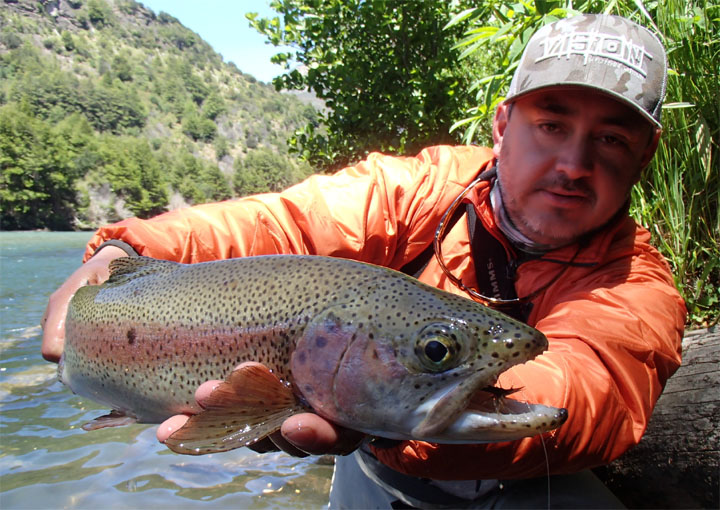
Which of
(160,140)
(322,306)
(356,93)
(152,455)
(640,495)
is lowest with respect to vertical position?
(152,455)

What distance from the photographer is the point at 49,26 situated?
16788cm

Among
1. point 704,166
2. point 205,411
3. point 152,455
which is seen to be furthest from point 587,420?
point 152,455

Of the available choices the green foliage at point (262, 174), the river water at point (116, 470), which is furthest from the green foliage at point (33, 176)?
the river water at point (116, 470)

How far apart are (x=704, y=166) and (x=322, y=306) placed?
2983 mm

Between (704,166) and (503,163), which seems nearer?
(503,163)

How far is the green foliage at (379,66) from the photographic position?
25.2 ft

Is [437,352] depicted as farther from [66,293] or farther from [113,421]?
[66,293]

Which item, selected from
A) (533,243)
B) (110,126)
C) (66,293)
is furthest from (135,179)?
(533,243)

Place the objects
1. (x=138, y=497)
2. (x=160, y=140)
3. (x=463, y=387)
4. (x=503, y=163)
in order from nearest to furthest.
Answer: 1. (x=463, y=387)
2. (x=503, y=163)
3. (x=138, y=497)
4. (x=160, y=140)

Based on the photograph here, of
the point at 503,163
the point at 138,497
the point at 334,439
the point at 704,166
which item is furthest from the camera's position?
the point at 138,497

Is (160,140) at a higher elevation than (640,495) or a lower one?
higher

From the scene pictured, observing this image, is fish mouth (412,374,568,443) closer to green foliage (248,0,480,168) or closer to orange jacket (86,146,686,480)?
orange jacket (86,146,686,480)

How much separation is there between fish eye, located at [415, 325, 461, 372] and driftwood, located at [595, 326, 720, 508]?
1.84 m

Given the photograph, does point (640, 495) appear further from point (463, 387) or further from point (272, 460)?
point (272, 460)
